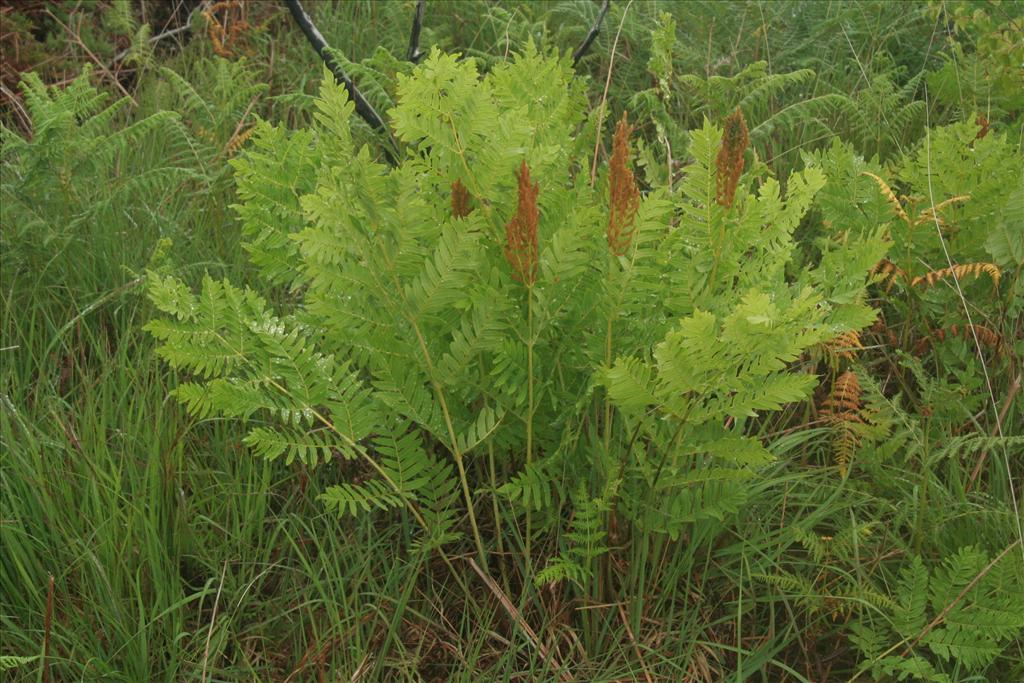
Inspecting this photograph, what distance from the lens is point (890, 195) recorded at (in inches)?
86.5

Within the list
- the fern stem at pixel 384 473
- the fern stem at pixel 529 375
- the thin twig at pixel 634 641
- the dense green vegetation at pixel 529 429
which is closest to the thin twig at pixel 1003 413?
the dense green vegetation at pixel 529 429

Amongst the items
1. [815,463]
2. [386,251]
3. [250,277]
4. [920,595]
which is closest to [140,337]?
[250,277]

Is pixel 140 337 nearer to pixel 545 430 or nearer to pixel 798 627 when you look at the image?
pixel 545 430

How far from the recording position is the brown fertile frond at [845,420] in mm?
1960

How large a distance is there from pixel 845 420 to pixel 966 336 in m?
0.49

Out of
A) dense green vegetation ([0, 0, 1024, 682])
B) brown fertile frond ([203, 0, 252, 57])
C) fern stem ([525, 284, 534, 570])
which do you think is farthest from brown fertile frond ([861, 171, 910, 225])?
brown fertile frond ([203, 0, 252, 57])

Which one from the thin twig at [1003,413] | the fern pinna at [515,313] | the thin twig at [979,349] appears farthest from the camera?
the thin twig at [1003,413]

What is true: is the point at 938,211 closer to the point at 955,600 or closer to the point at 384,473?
the point at 955,600

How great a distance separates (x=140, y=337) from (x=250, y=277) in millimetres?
330

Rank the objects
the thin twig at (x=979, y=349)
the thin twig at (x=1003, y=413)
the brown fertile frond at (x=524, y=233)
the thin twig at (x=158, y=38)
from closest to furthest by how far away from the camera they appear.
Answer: the brown fertile frond at (x=524, y=233) → the thin twig at (x=979, y=349) → the thin twig at (x=1003, y=413) → the thin twig at (x=158, y=38)

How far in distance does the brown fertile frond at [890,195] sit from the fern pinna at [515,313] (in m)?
0.49

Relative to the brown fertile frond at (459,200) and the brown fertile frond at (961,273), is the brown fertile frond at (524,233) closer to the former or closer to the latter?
the brown fertile frond at (459,200)

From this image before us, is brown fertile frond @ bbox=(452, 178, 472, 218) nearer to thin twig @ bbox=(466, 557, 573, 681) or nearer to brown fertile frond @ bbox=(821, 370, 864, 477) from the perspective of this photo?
thin twig @ bbox=(466, 557, 573, 681)

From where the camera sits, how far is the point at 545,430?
1.76m
